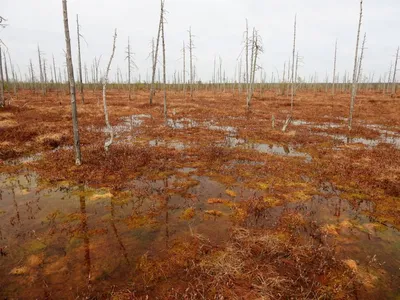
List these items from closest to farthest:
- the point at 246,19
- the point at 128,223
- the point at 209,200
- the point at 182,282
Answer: the point at 182,282, the point at 128,223, the point at 209,200, the point at 246,19

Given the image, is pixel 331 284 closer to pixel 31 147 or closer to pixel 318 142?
pixel 318 142

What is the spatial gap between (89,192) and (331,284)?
8440 millimetres

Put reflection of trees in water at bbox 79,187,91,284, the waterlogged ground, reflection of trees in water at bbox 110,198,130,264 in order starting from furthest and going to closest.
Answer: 1. reflection of trees in water at bbox 110,198,130,264
2. reflection of trees in water at bbox 79,187,91,284
3. the waterlogged ground

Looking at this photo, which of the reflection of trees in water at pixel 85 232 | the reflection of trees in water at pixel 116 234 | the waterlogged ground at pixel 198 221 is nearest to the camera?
the waterlogged ground at pixel 198 221

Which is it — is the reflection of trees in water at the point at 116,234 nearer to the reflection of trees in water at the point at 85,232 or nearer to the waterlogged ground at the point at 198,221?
the waterlogged ground at the point at 198,221

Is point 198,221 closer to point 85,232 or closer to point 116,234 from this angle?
point 116,234

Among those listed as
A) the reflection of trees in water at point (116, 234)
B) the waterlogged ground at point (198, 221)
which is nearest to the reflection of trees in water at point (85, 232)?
the waterlogged ground at point (198, 221)

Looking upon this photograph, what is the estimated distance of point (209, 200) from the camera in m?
9.15

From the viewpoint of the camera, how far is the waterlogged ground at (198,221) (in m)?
5.23

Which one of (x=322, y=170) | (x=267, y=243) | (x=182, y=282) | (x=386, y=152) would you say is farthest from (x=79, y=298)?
(x=386, y=152)

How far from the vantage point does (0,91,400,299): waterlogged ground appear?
523 centimetres

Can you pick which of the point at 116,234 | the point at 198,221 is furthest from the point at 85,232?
the point at 198,221

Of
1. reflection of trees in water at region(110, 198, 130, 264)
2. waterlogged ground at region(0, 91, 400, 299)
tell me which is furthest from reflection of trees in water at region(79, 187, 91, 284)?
reflection of trees in water at region(110, 198, 130, 264)

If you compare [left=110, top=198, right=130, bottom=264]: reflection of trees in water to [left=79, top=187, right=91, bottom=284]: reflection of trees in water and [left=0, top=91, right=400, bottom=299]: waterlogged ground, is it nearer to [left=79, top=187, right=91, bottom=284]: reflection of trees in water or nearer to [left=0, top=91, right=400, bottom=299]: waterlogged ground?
[left=0, top=91, right=400, bottom=299]: waterlogged ground
